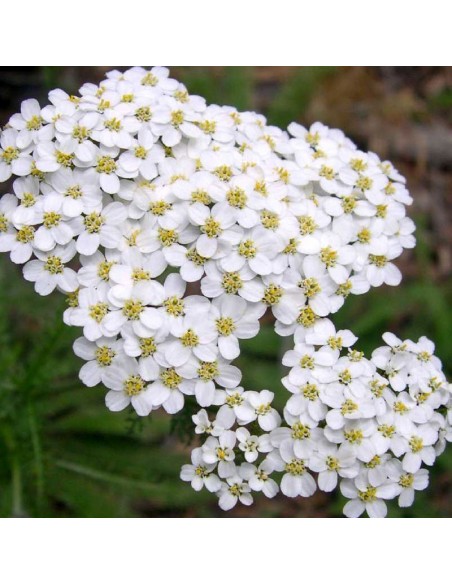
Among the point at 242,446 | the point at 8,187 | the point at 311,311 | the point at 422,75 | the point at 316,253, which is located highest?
the point at 422,75

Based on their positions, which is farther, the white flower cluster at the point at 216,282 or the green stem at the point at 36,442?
the green stem at the point at 36,442

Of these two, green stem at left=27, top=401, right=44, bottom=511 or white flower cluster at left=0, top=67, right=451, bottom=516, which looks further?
green stem at left=27, top=401, right=44, bottom=511

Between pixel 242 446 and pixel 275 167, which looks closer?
pixel 242 446

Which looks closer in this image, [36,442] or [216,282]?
[216,282]

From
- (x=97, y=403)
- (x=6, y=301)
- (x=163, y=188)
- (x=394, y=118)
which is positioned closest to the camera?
(x=163, y=188)

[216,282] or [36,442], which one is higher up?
[216,282]

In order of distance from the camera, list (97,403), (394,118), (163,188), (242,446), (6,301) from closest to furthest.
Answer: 1. (242,446)
2. (163,188)
3. (6,301)
4. (97,403)
5. (394,118)

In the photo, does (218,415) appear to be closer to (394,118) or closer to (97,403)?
(97,403)

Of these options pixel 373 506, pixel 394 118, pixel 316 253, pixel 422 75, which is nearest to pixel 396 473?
pixel 373 506
